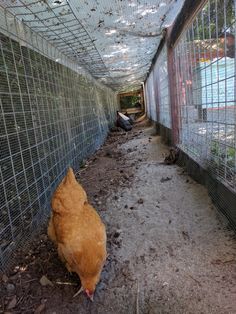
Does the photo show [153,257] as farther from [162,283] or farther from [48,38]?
[48,38]

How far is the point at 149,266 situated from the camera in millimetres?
1779

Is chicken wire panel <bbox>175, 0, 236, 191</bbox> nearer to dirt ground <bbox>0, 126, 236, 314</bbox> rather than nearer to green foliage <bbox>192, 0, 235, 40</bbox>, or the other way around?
green foliage <bbox>192, 0, 235, 40</bbox>

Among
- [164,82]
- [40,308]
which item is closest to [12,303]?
[40,308]

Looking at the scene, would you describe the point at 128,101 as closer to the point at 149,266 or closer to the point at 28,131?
the point at 28,131

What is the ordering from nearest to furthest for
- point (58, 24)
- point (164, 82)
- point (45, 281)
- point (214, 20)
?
1. point (45, 281)
2. point (214, 20)
3. point (58, 24)
4. point (164, 82)

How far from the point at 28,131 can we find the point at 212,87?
169 cm

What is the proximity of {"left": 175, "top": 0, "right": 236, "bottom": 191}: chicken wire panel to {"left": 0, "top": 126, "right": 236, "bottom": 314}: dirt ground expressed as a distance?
0.43 metres

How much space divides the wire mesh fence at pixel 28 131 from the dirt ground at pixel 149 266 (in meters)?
0.27

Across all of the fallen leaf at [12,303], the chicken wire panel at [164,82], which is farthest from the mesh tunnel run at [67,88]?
the chicken wire panel at [164,82]

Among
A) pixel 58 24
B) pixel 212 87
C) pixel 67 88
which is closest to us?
pixel 212 87

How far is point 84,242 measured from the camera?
155cm

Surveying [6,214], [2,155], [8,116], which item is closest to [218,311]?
[6,214]

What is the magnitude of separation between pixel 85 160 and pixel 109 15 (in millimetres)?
2723

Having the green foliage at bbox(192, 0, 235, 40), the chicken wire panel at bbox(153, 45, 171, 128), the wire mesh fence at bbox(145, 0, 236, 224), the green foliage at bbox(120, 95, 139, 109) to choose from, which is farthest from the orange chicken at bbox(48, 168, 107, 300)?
the green foliage at bbox(120, 95, 139, 109)
